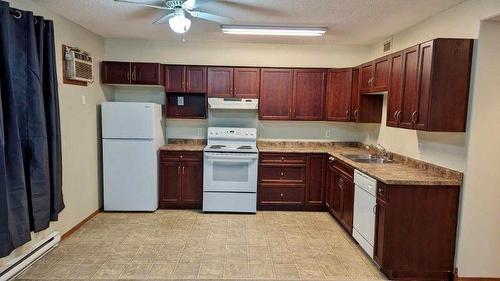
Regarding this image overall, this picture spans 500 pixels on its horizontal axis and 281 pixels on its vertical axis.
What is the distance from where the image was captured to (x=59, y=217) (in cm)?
361

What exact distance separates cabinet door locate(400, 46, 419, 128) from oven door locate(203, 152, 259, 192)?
2.10 meters

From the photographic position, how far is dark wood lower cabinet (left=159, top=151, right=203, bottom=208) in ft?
15.5

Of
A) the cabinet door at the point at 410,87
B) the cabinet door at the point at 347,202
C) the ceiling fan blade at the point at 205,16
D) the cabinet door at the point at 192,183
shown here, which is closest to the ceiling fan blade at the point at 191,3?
the ceiling fan blade at the point at 205,16

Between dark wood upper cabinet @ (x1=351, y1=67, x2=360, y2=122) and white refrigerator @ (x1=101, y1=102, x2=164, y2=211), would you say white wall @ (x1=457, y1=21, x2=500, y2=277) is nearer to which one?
dark wood upper cabinet @ (x1=351, y1=67, x2=360, y2=122)

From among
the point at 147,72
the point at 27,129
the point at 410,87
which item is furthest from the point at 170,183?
the point at 410,87

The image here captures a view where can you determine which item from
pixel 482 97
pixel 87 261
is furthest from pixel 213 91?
pixel 482 97

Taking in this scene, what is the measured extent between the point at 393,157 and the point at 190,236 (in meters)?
2.72

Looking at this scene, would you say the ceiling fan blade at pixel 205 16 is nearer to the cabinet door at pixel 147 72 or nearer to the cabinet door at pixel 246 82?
the cabinet door at pixel 246 82

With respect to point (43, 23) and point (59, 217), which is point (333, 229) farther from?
point (43, 23)

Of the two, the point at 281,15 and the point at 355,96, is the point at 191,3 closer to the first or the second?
the point at 281,15

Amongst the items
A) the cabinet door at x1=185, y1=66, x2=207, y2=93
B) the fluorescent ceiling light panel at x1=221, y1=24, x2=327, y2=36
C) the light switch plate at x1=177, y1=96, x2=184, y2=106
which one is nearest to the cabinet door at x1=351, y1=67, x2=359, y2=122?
the fluorescent ceiling light panel at x1=221, y1=24, x2=327, y2=36

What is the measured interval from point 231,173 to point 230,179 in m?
0.09

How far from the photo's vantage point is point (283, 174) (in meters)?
4.80

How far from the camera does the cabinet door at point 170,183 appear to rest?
4.76 m
